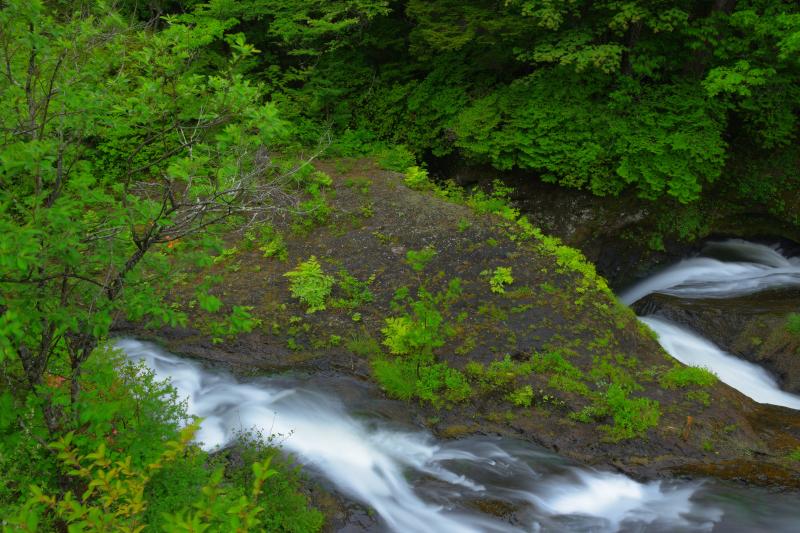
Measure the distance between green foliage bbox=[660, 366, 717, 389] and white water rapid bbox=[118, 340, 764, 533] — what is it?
1689 millimetres

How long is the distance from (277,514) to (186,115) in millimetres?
3674

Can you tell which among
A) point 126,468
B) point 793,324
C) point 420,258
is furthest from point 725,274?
point 126,468

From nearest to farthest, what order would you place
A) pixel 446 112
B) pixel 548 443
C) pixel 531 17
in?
1. pixel 548 443
2. pixel 531 17
3. pixel 446 112

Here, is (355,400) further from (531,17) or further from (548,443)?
(531,17)

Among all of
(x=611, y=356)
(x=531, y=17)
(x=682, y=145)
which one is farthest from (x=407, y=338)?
(x=531, y=17)

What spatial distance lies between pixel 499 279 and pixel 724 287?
5.80 m

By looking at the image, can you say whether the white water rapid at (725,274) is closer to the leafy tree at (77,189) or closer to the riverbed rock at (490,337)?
the riverbed rock at (490,337)

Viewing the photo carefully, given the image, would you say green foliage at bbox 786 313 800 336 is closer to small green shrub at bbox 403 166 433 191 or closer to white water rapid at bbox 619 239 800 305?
white water rapid at bbox 619 239 800 305

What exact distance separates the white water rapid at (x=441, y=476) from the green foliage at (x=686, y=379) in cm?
169

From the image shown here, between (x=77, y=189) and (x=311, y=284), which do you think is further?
(x=311, y=284)

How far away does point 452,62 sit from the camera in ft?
45.9

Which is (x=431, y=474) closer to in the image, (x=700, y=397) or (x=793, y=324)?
(x=700, y=397)

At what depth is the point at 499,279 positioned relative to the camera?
9.36 m

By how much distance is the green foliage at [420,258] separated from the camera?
29.6ft
